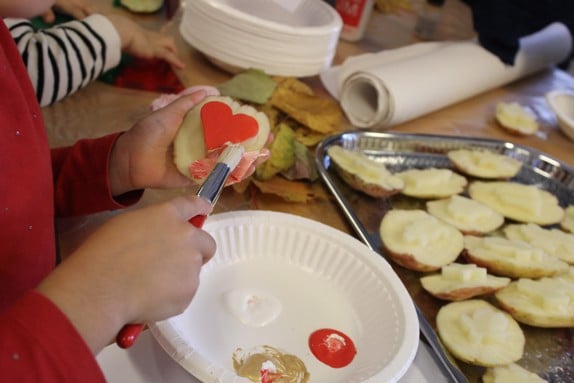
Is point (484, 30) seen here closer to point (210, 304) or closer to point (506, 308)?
point (506, 308)

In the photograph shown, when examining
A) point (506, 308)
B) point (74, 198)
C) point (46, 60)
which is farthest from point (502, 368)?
point (46, 60)

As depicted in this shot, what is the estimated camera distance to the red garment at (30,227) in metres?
0.38

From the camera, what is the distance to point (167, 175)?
2.16ft

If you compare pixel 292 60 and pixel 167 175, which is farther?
pixel 292 60

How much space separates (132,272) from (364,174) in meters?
0.53

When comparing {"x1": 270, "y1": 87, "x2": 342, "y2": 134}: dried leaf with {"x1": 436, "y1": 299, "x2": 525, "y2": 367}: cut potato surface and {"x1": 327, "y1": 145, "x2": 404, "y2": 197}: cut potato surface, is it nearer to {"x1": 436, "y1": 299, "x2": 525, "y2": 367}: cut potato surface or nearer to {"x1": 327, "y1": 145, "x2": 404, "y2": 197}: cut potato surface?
{"x1": 327, "y1": 145, "x2": 404, "y2": 197}: cut potato surface

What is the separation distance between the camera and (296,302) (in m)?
0.64

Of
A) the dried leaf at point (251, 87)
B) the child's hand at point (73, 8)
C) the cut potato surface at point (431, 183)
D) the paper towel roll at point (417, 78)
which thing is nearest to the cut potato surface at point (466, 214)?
the cut potato surface at point (431, 183)

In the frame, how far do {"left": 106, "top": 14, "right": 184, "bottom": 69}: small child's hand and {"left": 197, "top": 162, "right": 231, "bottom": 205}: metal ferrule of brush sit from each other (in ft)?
1.89

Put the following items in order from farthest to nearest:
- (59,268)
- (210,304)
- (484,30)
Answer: (484,30), (210,304), (59,268)

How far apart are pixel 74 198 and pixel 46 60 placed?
0.28m

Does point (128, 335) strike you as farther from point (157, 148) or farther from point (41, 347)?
point (157, 148)

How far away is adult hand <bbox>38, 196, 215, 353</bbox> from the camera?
0.40 metres

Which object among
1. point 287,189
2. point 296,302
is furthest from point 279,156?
point 296,302
